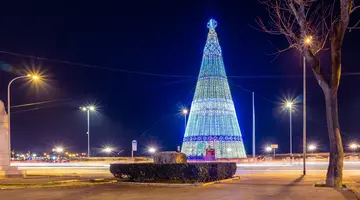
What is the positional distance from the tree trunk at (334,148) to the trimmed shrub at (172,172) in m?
5.90

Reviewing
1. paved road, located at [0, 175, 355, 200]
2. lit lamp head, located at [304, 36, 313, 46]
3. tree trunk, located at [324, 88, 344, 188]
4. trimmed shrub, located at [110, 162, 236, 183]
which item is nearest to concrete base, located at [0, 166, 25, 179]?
trimmed shrub, located at [110, 162, 236, 183]

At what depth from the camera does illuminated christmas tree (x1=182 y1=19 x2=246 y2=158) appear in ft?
152

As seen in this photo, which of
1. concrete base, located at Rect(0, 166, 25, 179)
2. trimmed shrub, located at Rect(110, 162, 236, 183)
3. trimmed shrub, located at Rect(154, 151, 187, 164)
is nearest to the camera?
trimmed shrub, located at Rect(110, 162, 236, 183)

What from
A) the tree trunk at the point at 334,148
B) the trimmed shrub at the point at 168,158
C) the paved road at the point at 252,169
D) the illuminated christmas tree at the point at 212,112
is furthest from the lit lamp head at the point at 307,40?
the illuminated christmas tree at the point at 212,112

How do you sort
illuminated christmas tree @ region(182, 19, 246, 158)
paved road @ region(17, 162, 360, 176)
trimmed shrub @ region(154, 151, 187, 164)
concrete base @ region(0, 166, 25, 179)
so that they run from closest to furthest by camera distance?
trimmed shrub @ region(154, 151, 187, 164), concrete base @ region(0, 166, 25, 179), paved road @ region(17, 162, 360, 176), illuminated christmas tree @ region(182, 19, 246, 158)

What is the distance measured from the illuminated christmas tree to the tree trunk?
2601 cm

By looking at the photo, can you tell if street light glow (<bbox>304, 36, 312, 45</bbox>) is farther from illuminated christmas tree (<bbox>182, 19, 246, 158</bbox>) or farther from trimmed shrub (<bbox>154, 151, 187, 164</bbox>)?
illuminated christmas tree (<bbox>182, 19, 246, 158</bbox>)

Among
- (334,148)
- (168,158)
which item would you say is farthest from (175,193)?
(334,148)

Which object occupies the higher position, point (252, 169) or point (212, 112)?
point (212, 112)

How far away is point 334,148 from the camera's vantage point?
20.1m

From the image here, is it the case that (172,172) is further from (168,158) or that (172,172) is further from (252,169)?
(252,169)

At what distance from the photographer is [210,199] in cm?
1589

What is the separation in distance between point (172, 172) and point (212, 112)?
24.4m

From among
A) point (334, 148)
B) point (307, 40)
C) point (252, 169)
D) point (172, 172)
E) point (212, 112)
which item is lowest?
point (252, 169)
